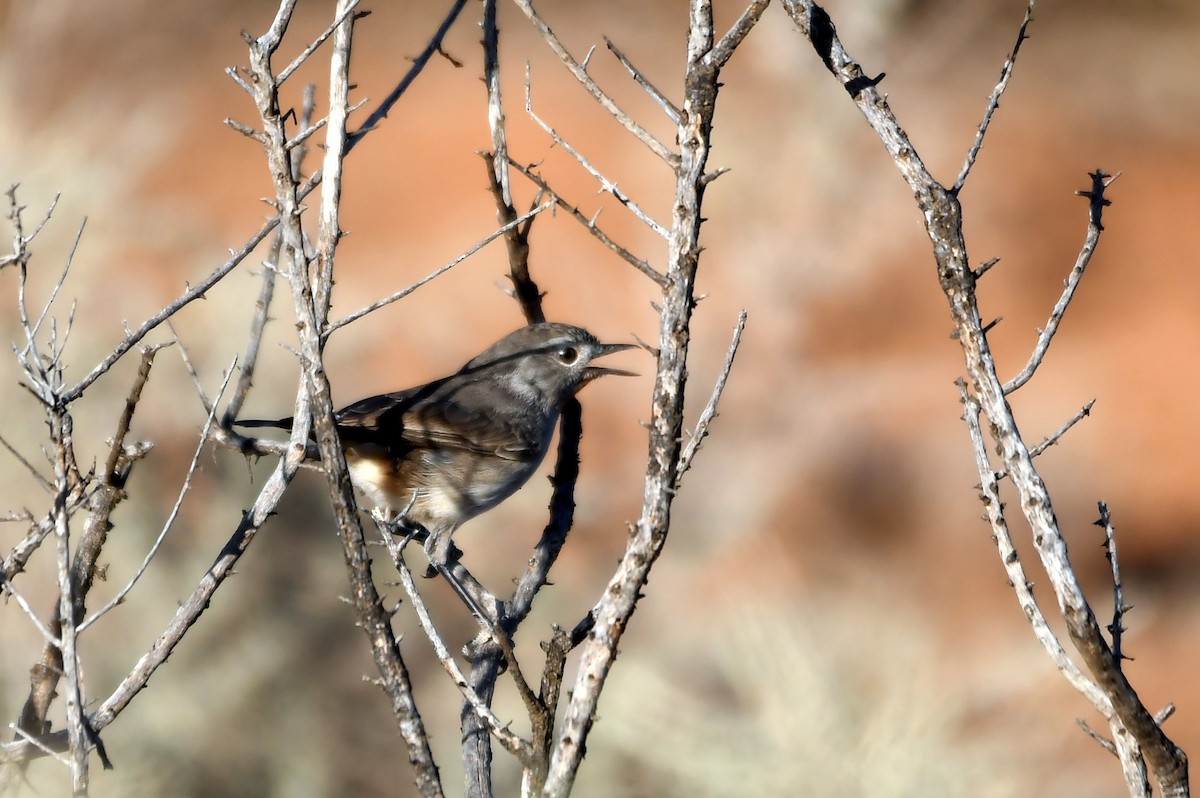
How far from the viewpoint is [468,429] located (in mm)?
4996

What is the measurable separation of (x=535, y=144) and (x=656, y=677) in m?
4.56

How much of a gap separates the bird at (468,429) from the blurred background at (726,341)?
9.13 feet

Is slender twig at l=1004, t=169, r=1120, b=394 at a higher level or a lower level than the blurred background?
lower

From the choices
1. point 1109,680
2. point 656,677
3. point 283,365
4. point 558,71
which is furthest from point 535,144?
point 1109,680

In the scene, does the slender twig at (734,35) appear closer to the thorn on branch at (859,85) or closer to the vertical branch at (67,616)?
the thorn on branch at (859,85)

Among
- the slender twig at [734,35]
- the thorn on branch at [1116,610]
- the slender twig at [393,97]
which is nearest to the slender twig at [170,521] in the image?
the slender twig at [393,97]

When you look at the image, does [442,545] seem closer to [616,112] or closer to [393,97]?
[393,97]

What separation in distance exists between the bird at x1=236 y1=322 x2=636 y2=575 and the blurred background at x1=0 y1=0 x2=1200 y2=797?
278 centimetres

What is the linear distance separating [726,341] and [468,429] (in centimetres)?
558

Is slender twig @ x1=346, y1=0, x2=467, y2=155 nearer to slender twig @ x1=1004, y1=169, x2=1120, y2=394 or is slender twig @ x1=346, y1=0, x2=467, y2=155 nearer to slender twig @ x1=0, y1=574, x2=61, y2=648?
slender twig @ x1=0, y1=574, x2=61, y2=648

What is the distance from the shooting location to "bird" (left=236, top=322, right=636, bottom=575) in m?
4.80

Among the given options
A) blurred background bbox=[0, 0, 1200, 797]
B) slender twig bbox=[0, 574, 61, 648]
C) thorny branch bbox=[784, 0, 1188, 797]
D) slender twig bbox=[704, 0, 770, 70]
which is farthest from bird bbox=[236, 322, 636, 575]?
blurred background bbox=[0, 0, 1200, 797]

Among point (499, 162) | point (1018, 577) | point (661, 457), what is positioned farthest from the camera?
point (499, 162)

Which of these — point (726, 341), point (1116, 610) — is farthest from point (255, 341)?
point (726, 341)
